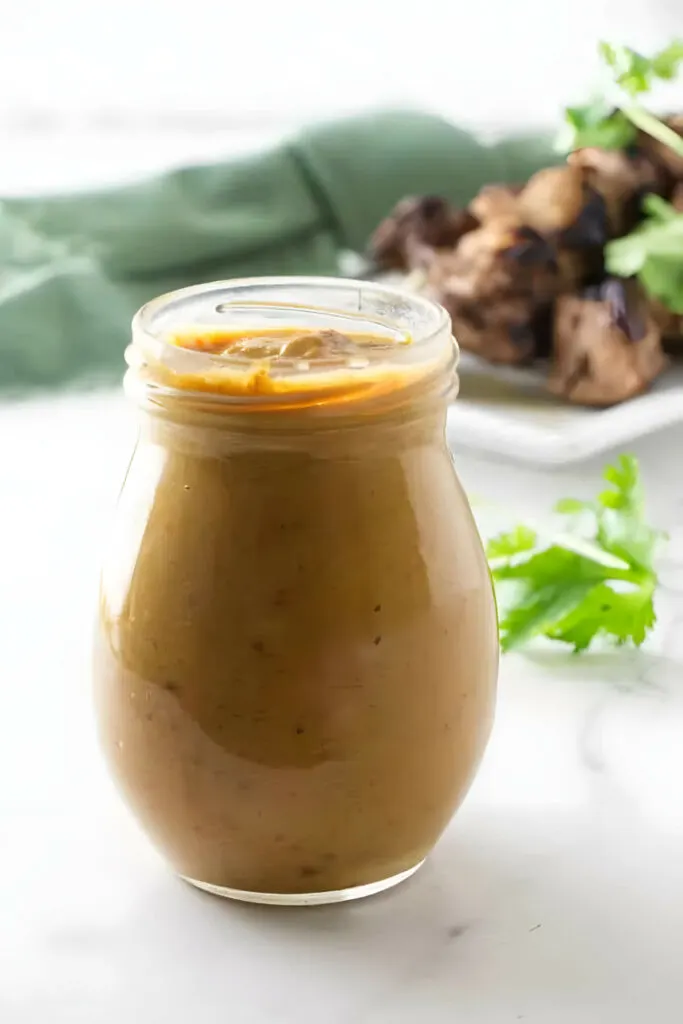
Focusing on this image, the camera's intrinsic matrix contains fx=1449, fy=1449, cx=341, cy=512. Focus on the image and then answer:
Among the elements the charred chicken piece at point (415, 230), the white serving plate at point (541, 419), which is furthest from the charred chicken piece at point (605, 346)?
the charred chicken piece at point (415, 230)

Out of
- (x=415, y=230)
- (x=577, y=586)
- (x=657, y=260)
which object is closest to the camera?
(x=577, y=586)

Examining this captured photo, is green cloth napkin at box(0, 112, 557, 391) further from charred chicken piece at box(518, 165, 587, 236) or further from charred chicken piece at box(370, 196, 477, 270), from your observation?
charred chicken piece at box(518, 165, 587, 236)

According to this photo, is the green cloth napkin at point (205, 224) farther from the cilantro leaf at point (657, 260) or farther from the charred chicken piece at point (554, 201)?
the cilantro leaf at point (657, 260)

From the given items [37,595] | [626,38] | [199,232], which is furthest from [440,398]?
[626,38]

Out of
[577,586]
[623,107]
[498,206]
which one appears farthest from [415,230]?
[577,586]

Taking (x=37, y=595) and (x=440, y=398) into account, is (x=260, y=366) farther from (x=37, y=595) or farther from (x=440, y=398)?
(x=37, y=595)

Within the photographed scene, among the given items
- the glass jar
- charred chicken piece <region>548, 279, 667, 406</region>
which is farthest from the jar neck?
charred chicken piece <region>548, 279, 667, 406</region>

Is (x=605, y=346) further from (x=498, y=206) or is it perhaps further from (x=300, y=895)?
(x=300, y=895)

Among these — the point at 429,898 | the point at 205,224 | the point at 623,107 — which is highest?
the point at 623,107
